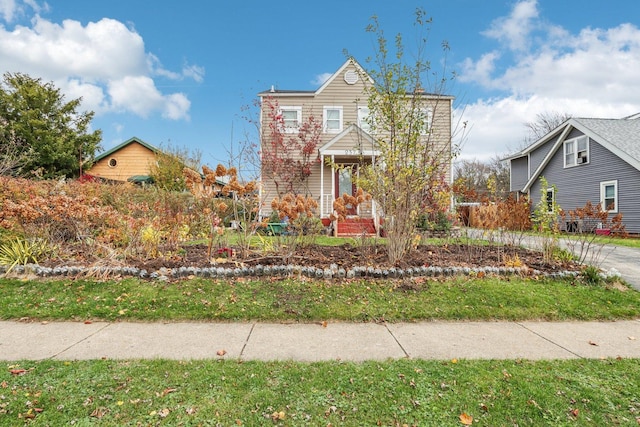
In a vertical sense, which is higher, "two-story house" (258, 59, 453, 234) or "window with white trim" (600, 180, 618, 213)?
"two-story house" (258, 59, 453, 234)

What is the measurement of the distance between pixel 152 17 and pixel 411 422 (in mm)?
12261

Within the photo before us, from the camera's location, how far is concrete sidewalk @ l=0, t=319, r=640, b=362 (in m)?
2.90

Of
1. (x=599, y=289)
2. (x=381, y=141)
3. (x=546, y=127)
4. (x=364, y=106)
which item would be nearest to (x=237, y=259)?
(x=381, y=141)

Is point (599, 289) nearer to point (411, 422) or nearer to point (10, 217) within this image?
point (411, 422)

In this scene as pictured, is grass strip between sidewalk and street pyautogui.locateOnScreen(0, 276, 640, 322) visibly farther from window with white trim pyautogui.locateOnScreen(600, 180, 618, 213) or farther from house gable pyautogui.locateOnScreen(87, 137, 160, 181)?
house gable pyautogui.locateOnScreen(87, 137, 160, 181)

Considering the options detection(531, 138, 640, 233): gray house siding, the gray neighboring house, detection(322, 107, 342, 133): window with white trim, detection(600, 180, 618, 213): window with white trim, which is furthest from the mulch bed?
detection(600, 180, 618, 213): window with white trim

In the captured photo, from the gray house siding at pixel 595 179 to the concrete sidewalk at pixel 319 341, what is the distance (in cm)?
1462

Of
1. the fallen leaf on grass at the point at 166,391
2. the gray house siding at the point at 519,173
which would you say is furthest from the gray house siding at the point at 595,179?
the fallen leaf on grass at the point at 166,391

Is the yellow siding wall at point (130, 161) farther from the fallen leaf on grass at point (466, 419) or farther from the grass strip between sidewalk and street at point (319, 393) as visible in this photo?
the fallen leaf on grass at point (466, 419)

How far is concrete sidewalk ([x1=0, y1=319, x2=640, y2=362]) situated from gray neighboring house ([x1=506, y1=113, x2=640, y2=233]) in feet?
36.4

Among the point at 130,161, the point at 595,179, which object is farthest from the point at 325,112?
the point at 130,161

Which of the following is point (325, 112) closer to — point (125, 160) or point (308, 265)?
point (308, 265)

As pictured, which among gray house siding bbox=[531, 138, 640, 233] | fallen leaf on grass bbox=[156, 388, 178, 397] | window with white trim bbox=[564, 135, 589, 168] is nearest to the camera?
fallen leaf on grass bbox=[156, 388, 178, 397]

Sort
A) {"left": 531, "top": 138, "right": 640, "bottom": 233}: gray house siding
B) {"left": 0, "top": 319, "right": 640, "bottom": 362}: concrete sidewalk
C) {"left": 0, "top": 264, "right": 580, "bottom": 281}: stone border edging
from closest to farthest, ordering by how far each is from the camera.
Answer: {"left": 0, "top": 319, "right": 640, "bottom": 362}: concrete sidewalk, {"left": 0, "top": 264, "right": 580, "bottom": 281}: stone border edging, {"left": 531, "top": 138, "right": 640, "bottom": 233}: gray house siding
